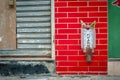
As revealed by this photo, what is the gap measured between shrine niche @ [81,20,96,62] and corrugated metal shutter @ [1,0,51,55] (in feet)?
2.64

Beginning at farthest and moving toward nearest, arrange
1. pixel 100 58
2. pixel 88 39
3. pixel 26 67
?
pixel 26 67 → pixel 100 58 → pixel 88 39

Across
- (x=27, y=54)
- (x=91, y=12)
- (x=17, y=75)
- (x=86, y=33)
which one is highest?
(x=91, y=12)

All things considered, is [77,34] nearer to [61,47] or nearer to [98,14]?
[61,47]

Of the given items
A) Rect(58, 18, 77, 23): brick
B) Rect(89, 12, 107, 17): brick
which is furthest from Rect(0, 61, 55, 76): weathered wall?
Rect(89, 12, 107, 17): brick

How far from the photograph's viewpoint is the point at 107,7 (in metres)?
7.81

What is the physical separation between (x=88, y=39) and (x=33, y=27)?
134 cm

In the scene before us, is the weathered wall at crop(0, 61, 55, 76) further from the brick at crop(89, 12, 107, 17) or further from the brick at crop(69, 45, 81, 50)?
the brick at crop(89, 12, 107, 17)

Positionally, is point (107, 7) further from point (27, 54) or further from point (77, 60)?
point (27, 54)

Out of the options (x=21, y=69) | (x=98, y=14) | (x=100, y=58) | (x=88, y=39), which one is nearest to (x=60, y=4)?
(x=98, y=14)

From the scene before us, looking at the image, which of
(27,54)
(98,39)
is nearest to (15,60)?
(27,54)

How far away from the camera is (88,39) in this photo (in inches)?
305

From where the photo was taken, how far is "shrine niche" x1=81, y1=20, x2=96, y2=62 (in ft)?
25.4

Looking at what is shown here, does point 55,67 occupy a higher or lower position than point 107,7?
lower

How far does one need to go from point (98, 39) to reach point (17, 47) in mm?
1918
